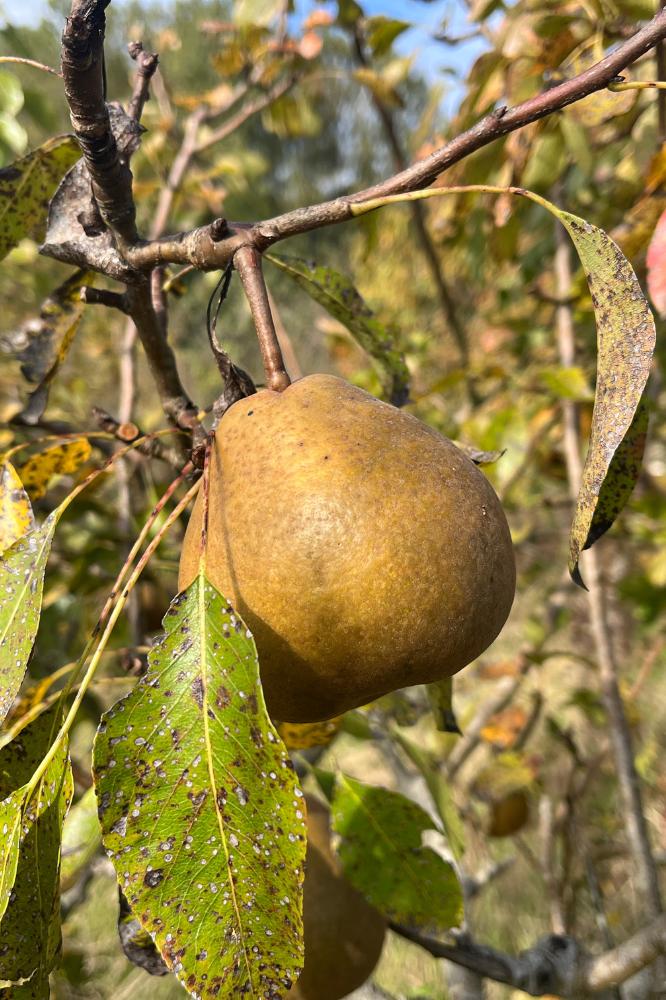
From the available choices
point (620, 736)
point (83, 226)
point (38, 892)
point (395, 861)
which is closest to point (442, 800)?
point (395, 861)

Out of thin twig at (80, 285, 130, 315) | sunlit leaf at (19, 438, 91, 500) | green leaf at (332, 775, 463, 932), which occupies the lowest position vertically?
green leaf at (332, 775, 463, 932)

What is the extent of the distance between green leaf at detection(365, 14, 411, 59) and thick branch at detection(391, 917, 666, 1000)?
1.76 metres

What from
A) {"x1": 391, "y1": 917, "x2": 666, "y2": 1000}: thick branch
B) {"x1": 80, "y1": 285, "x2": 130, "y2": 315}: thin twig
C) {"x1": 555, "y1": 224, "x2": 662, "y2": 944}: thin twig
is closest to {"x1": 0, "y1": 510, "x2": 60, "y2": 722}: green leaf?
{"x1": 80, "y1": 285, "x2": 130, "y2": 315}: thin twig

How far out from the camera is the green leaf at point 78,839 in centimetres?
88

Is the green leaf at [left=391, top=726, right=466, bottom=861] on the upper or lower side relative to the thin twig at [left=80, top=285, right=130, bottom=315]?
lower

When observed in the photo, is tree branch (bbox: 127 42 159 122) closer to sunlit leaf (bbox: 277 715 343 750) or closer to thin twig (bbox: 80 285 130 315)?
thin twig (bbox: 80 285 130 315)

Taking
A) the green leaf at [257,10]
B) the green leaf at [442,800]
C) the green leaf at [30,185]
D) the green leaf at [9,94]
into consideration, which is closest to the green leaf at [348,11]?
the green leaf at [257,10]

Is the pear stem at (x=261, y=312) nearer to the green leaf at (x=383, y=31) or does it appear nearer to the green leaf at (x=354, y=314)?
the green leaf at (x=354, y=314)

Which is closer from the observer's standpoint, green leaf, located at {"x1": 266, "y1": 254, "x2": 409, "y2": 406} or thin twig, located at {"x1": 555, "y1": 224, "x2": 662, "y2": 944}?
green leaf, located at {"x1": 266, "y1": 254, "x2": 409, "y2": 406}

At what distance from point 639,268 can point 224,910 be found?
114 centimetres

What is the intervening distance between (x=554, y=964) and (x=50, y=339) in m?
0.98

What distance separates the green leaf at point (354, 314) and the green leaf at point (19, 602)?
33cm

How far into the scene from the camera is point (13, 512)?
2.44 feet

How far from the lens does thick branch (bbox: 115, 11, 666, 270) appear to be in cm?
54
